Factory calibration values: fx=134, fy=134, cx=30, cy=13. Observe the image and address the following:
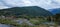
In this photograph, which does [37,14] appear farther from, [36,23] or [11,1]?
[11,1]

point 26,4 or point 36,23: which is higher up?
point 26,4

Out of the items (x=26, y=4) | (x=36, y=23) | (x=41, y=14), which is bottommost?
(x=36, y=23)

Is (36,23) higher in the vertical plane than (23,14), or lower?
lower

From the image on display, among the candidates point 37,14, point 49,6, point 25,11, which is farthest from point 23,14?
point 49,6

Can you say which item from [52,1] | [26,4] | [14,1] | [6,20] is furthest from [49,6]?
[6,20]

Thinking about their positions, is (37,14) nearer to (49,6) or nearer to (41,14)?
(41,14)

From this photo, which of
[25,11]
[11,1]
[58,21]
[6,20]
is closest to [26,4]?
[25,11]

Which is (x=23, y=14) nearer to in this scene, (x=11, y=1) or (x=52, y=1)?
(x=11, y=1)
